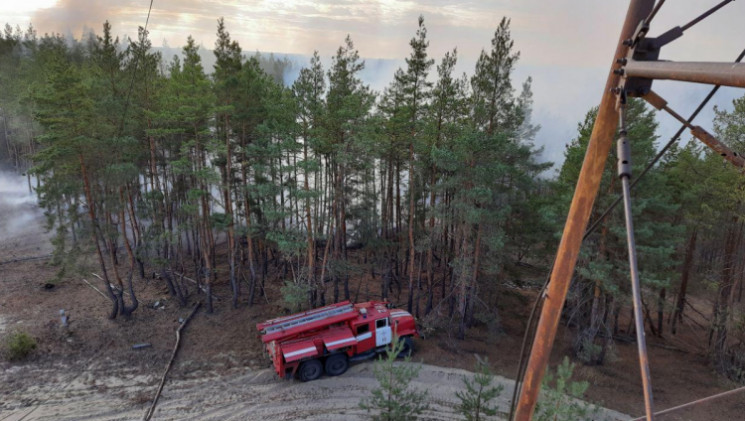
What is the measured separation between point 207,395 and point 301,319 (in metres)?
3.89

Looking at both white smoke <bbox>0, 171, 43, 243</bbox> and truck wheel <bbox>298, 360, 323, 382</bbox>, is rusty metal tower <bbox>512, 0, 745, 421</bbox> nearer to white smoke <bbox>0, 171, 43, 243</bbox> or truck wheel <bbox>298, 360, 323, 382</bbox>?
truck wheel <bbox>298, 360, 323, 382</bbox>

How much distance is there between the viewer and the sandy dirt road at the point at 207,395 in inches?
470

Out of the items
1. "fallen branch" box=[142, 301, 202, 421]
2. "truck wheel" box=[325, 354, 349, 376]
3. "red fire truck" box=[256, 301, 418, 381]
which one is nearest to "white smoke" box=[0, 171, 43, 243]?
"fallen branch" box=[142, 301, 202, 421]

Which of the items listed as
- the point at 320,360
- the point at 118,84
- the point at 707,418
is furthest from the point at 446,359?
the point at 118,84

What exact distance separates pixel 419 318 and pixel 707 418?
10.9 m

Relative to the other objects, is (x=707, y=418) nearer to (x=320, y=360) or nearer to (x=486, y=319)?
(x=486, y=319)

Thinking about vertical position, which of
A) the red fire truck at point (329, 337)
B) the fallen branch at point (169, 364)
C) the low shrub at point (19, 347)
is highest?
the red fire truck at point (329, 337)

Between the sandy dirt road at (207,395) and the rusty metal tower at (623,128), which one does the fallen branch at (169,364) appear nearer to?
the sandy dirt road at (207,395)

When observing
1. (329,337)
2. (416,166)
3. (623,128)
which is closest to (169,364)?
(329,337)

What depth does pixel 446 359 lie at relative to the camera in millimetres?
15438

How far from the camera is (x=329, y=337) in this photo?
14.0 m

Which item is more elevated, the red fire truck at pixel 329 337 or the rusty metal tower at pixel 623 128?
the rusty metal tower at pixel 623 128

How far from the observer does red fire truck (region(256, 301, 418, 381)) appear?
44.2 feet

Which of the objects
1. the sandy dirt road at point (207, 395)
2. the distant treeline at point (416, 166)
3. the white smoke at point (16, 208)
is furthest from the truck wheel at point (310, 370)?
the white smoke at point (16, 208)
